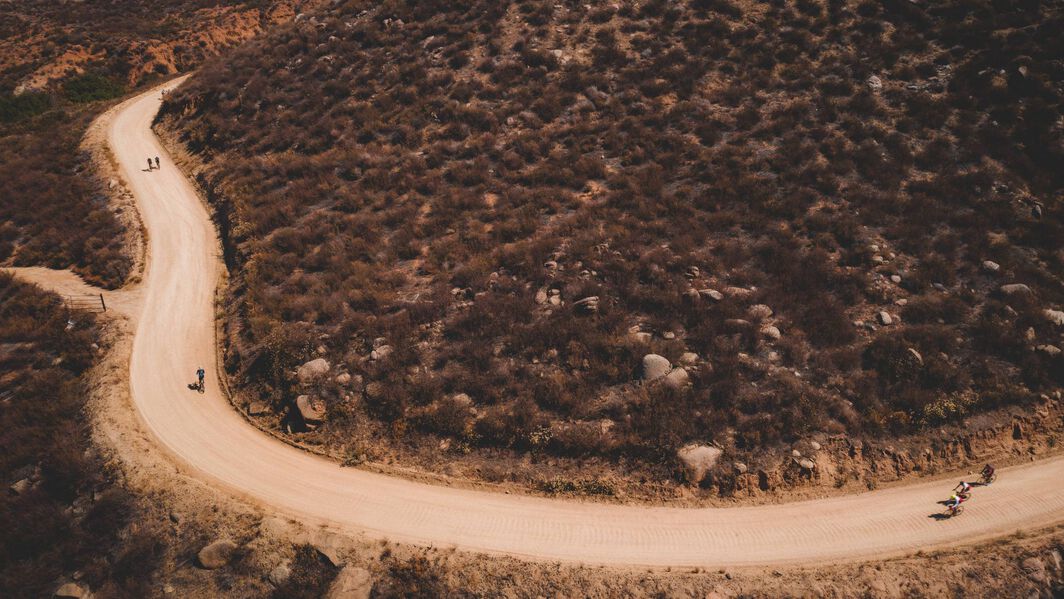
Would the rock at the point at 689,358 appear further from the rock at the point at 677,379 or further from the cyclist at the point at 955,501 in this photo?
the cyclist at the point at 955,501

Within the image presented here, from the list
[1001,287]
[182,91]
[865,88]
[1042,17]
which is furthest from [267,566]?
[1042,17]

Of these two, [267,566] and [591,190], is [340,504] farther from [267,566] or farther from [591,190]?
[591,190]

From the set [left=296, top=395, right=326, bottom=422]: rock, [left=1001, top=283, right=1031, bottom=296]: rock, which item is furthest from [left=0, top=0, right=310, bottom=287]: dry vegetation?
[left=1001, top=283, right=1031, bottom=296]: rock

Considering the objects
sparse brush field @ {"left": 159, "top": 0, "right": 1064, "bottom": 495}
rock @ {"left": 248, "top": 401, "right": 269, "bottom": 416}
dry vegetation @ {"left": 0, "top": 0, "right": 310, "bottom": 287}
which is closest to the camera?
sparse brush field @ {"left": 159, "top": 0, "right": 1064, "bottom": 495}

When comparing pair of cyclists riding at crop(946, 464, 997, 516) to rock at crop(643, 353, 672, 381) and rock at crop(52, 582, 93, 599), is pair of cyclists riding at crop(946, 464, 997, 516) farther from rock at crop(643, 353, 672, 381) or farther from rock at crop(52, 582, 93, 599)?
rock at crop(52, 582, 93, 599)

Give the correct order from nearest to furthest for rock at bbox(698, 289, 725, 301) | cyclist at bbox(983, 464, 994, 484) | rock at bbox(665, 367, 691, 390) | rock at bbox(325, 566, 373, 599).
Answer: rock at bbox(325, 566, 373, 599), cyclist at bbox(983, 464, 994, 484), rock at bbox(665, 367, 691, 390), rock at bbox(698, 289, 725, 301)

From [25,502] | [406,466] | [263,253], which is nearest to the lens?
[25,502]

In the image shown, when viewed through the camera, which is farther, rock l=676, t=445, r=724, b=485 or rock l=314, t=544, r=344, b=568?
rock l=676, t=445, r=724, b=485

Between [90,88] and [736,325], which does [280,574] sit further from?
[90,88]

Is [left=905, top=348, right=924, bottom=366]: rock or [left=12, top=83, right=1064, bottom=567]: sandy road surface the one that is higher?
[left=905, top=348, right=924, bottom=366]: rock
